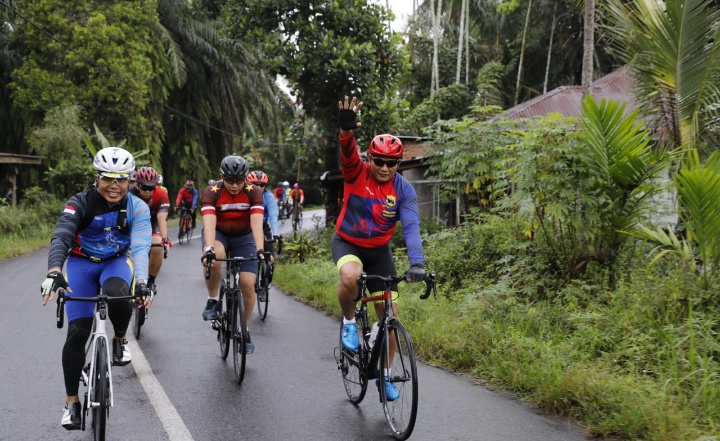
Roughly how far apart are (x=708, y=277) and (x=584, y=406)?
2.42m

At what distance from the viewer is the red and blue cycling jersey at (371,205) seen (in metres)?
5.07

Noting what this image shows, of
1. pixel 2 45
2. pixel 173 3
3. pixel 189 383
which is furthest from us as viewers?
pixel 173 3

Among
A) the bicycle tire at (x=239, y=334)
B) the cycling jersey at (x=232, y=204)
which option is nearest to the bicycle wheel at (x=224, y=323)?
the bicycle tire at (x=239, y=334)

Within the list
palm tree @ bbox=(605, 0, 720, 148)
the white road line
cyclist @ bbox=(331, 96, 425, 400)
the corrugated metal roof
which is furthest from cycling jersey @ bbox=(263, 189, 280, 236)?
the corrugated metal roof

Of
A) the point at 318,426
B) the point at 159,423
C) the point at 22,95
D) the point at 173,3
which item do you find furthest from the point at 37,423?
the point at 173,3

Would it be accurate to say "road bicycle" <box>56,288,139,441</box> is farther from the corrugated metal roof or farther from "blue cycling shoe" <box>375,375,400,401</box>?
the corrugated metal roof

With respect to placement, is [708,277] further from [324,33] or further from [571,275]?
[324,33]

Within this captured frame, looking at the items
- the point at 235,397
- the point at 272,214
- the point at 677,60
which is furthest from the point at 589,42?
the point at 235,397

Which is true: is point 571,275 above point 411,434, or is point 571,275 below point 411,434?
above

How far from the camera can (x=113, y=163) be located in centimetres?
474

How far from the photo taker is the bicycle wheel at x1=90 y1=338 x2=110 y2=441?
4.11 m

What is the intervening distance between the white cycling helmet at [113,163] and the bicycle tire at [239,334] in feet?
6.25

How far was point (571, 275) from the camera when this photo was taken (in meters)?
8.11

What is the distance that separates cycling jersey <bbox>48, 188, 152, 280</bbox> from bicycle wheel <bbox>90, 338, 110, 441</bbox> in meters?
0.62
